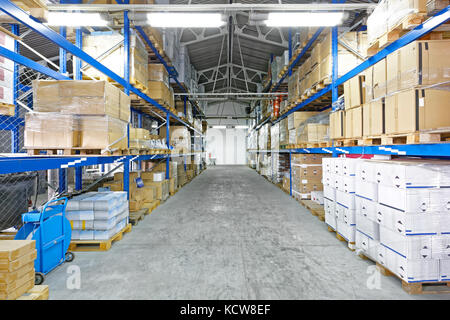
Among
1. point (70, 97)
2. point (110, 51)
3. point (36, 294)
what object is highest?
point (110, 51)

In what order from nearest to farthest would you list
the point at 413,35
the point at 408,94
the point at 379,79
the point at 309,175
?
the point at 408,94
the point at 413,35
the point at 379,79
the point at 309,175

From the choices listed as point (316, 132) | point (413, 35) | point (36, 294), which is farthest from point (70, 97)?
point (316, 132)

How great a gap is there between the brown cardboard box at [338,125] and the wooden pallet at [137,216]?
14.9 ft

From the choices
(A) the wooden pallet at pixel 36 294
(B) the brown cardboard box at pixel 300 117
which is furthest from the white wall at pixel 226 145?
(A) the wooden pallet at pixel 36 294

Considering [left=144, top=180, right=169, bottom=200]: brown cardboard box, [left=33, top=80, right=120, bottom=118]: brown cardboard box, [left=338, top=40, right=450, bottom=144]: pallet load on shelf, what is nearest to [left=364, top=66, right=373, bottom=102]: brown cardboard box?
[left=338, top=40, right=450, bottom=144]: pallet load on shelf

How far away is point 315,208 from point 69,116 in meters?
5.51

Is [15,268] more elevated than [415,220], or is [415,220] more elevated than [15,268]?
[415,220]

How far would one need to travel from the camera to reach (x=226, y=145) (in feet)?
93.6

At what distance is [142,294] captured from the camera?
2.50 metres

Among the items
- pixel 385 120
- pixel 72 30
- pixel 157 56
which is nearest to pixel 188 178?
pixel 157 56

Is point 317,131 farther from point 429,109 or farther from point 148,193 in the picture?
point 148,193

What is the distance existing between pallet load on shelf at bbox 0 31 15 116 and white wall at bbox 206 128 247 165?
81.4 ft

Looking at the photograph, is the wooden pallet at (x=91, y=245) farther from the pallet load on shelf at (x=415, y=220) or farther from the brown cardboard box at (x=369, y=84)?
the brown cardboard box at (x=369, y=84)
